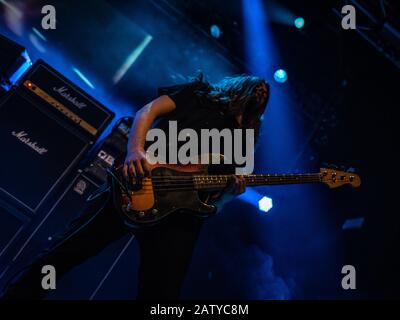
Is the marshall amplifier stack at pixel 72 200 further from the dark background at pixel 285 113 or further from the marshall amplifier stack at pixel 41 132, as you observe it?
the dark background at pixel 285 113

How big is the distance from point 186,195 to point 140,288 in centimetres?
51

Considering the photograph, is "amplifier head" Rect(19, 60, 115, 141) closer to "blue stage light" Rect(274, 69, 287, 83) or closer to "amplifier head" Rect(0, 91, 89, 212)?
"amplifier head" Rect(0, 91, 89, 212)

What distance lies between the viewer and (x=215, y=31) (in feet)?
16.6

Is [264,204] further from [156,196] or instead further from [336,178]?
[156,196]

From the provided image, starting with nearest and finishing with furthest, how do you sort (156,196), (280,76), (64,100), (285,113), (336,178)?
(156,196), (336,178), (64,100), (280,76), (285,113)

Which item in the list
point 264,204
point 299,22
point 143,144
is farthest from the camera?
point 299,22

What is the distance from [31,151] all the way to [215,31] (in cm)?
302

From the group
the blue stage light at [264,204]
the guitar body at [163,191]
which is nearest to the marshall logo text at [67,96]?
the guitar body at [163,191]

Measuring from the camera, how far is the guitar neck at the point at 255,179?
2.15 metres

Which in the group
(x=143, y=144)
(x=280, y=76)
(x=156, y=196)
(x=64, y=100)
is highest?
(x=280, y=76)

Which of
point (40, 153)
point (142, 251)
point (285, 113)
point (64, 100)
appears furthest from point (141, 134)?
point (285, 113)

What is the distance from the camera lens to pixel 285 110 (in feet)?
17.5
